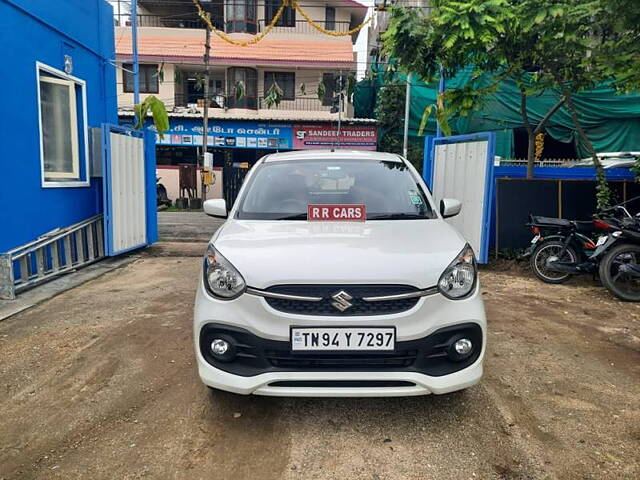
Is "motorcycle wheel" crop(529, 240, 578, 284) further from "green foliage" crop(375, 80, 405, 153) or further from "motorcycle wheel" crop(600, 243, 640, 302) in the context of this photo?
"green foliage" crop(375, 80, 405, 153)

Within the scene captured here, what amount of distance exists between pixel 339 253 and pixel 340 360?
0.55 meters

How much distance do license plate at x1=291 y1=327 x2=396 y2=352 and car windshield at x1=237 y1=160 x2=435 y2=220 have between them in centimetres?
106

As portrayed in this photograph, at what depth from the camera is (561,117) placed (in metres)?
14.4

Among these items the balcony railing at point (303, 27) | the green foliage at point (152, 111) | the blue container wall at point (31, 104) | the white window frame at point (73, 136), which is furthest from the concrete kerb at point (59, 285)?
the balcony railing at point (303, 27)

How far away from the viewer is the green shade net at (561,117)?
43.0 feet

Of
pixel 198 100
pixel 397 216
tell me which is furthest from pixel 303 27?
pixel 397 216

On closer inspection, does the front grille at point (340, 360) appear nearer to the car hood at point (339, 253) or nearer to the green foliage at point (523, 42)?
the car hood at point (339, 253)

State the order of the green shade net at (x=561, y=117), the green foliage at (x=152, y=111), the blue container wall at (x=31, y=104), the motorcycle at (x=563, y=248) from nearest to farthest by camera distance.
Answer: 1. the blue container wall at (x=31, y=104)
2. the motorcycle at (x=563, y=248)
3. the green foliage at (x=152, y=111)
4. the green shade net at (x=561, y=117)

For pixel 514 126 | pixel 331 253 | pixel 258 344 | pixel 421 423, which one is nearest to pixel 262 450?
→ pixel 258 344

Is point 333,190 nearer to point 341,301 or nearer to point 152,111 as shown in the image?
point 341,301

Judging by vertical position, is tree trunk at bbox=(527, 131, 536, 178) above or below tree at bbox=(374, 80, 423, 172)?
below

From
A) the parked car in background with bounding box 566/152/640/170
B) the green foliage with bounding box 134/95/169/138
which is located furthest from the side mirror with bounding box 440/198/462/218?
the green foliage with bounding box 134/95/169/138

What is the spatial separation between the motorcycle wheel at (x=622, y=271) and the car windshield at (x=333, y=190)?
308cm

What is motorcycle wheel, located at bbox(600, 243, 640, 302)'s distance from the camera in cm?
524
